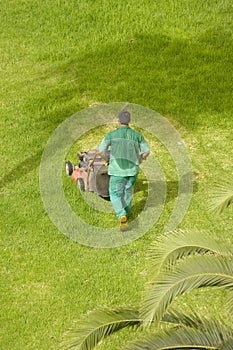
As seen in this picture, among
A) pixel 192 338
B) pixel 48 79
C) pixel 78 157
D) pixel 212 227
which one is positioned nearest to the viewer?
pixel 192 338

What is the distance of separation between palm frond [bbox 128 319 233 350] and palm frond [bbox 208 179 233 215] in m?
1.53

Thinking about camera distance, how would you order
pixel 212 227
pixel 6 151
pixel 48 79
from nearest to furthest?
1. pixel 212 227
2. pixel 6 151
3. pixel 48 79

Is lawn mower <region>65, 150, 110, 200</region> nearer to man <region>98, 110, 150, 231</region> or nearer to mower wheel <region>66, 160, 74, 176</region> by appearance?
mower wheel <region>66, 160, 74, 176</region>

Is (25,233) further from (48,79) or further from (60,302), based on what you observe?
(48,79)

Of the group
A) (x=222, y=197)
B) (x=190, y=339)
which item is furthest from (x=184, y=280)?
(x=222, y=197)

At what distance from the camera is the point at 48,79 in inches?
825

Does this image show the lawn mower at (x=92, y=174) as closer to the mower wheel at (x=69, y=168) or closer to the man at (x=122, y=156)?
the mower wheel at (x=69, y=168)

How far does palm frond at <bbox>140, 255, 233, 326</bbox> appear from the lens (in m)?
9.50

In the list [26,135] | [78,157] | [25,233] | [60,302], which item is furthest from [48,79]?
[60,302]

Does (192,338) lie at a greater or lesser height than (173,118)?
greater

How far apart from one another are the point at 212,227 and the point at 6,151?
4974 mm

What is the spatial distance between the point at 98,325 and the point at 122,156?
544cm

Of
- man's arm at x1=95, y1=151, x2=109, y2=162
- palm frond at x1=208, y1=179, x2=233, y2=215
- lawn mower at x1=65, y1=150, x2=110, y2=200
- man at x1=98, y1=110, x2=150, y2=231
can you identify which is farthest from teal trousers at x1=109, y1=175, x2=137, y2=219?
palm frond at x1=208, y1=179, x2=233, y2=215

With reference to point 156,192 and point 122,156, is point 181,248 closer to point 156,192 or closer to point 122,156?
point 122,156
